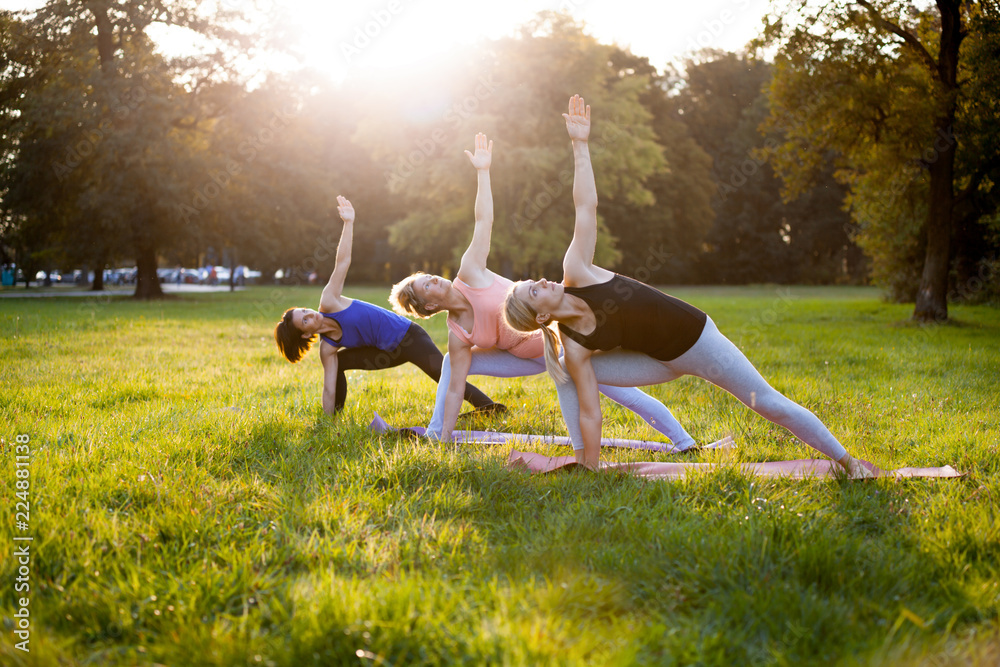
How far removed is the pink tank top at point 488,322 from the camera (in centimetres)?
515

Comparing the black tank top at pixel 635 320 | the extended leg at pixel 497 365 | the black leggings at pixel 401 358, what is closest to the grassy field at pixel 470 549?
the black leggings at pixel 401 358

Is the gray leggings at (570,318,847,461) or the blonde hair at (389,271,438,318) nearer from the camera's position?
the gray leggings at (570,318,847,461)

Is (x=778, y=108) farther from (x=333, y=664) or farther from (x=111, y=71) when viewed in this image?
(x=111, y=71)

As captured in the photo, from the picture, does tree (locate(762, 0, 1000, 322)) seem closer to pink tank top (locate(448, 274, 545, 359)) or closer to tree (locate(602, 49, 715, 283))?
pink tank top (locate(448, 274, 545, 359))

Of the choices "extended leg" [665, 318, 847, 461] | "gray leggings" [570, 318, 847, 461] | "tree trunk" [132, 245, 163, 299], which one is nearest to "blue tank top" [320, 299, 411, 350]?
"gray leggings" [570, 318, 847, 461]

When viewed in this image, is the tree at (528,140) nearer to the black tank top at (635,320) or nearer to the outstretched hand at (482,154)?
the outstretched hand at (482,154)

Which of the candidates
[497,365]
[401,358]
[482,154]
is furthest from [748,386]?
[401,358]

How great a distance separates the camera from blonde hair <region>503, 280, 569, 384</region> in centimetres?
408

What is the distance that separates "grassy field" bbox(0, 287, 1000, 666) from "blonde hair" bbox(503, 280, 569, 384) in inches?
26.4

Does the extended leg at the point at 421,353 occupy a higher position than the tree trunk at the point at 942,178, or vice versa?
the tree trunk at the point at 942,178

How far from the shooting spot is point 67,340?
11.0m

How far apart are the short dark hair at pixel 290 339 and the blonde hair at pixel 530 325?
7.75 ft

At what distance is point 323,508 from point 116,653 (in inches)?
47.3

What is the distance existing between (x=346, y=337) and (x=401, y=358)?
0.56m
